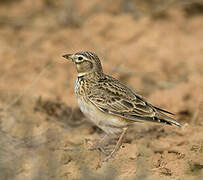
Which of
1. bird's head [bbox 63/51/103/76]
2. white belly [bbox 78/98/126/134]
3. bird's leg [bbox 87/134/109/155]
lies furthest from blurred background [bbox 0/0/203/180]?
bird's head [bbox 63/51/103/76]

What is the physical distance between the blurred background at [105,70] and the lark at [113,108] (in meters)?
0.36

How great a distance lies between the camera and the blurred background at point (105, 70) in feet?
19.8

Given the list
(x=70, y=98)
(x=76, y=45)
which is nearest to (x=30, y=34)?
(x=76, y=45)

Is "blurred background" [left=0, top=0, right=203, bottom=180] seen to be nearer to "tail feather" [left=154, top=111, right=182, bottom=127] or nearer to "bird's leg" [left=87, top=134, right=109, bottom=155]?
"bird's leg" [left=87, top=134, right=109, bottom=155]

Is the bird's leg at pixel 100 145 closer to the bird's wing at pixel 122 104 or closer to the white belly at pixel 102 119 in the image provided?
the white belly at pixel 102 119

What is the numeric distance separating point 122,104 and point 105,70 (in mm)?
3585

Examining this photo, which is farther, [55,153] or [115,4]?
[115,4]

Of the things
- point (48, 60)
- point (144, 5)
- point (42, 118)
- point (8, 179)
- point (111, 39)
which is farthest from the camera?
point (144, 5)

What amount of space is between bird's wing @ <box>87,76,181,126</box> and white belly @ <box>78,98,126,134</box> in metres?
0.06

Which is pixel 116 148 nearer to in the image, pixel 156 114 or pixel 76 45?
pixel 156 114

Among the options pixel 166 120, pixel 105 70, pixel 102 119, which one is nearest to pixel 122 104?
pixel 102 119

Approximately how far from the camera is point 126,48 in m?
10.6

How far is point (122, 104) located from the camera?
6.34 m

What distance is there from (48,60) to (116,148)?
4327 millimetres
